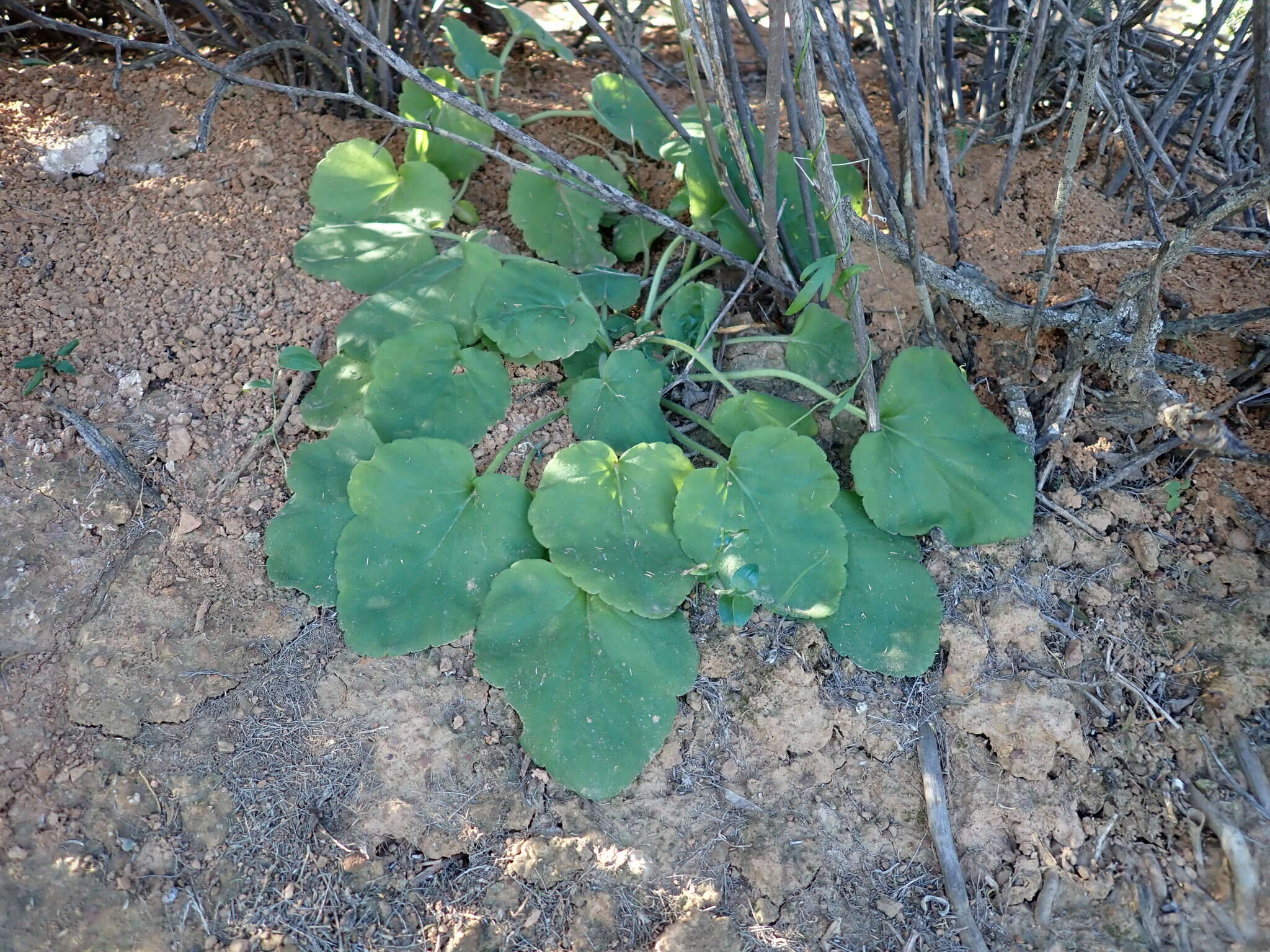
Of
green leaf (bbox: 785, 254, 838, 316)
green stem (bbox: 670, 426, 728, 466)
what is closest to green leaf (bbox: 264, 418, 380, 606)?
green stem (bbox: 670, 426, 728, 466)

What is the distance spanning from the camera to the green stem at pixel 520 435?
230 centimetres

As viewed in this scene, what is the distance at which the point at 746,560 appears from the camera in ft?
6.77

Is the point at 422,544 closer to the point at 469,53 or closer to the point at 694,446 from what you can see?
the point at 694,446

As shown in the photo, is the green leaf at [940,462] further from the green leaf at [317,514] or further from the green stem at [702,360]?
the green leaf at [317,514]

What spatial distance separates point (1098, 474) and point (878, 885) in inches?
47.3

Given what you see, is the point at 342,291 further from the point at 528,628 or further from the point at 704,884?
the point at 704,884

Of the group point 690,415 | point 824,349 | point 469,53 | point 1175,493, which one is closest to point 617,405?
point 690,415

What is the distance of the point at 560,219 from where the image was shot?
8.54 ft

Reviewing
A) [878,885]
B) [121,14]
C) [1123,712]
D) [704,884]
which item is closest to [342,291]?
[121,14]

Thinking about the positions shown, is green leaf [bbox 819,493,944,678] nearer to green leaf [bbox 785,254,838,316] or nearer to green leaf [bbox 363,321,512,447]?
green leaf [bbox 785,254,838,316]

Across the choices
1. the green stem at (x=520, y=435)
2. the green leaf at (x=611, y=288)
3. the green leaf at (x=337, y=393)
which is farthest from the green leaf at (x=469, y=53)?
the green stem at (x=520, y=435)

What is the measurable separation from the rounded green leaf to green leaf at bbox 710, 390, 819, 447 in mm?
189

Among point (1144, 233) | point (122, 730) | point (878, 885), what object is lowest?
point (122, 730)

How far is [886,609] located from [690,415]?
723mm
